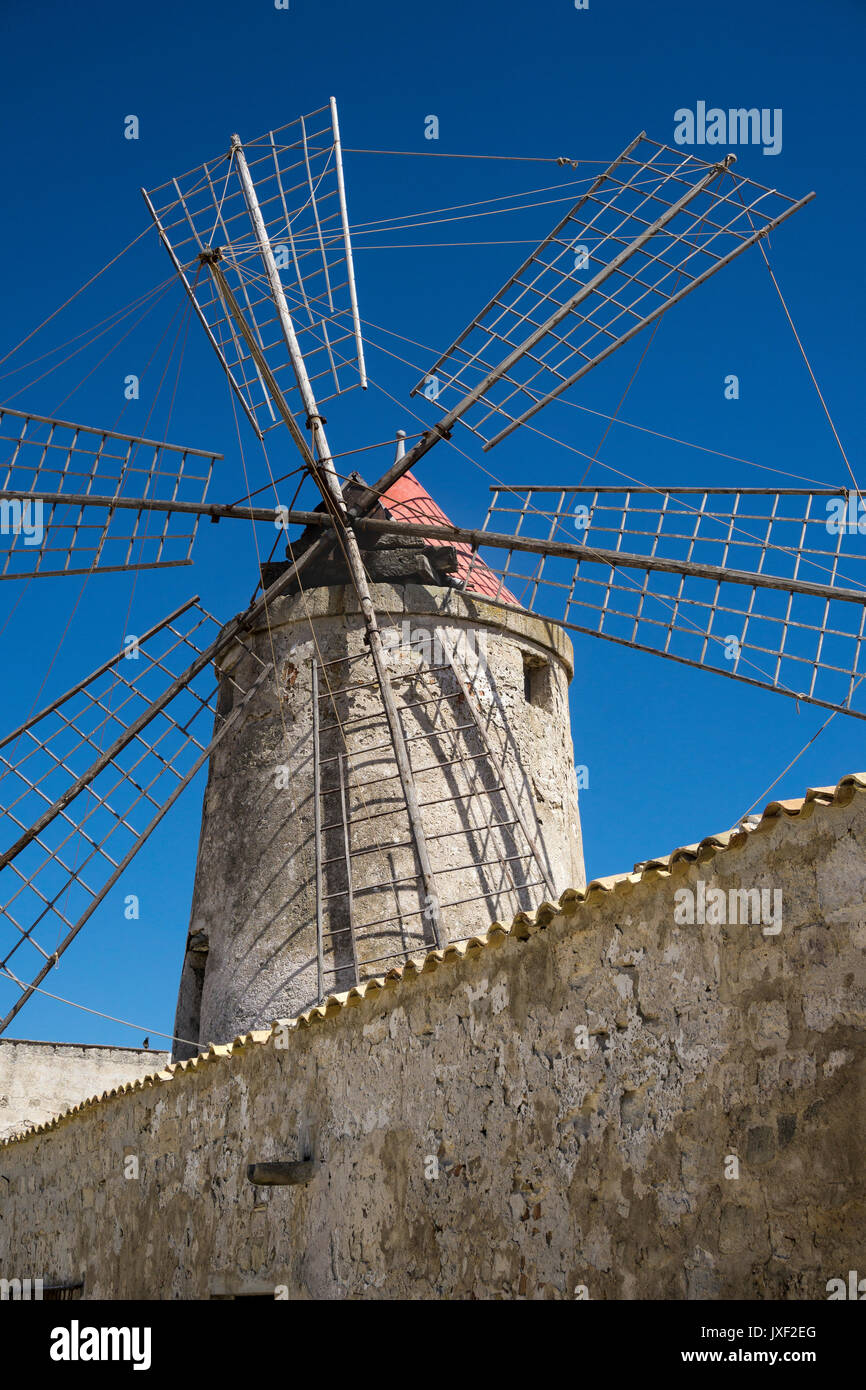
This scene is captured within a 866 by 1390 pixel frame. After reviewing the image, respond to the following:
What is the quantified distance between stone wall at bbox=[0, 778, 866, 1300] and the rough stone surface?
1.82 meters

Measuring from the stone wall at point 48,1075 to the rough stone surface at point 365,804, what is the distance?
25.3 ft

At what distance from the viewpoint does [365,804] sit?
7.18 metres

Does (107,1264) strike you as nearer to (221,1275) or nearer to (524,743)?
(221,1275)

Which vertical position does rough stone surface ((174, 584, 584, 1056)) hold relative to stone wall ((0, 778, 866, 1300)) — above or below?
above

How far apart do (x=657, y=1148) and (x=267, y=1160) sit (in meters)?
2.17

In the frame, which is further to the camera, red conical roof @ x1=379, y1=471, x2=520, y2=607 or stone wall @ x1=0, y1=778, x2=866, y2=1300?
red conical roof @ x1=379, y1=471, x2=520, y2=607

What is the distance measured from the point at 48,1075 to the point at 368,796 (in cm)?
976

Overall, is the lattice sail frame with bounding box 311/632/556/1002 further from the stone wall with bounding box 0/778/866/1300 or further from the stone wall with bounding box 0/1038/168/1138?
the stone wall with bounding box 0/1038/168/1138

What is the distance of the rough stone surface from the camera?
6961 mm

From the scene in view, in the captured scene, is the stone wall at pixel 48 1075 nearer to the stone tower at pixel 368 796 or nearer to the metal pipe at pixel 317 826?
the stone tower at pixel 368 796


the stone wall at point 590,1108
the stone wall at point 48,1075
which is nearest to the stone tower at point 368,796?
the stone wall at point 590,1108

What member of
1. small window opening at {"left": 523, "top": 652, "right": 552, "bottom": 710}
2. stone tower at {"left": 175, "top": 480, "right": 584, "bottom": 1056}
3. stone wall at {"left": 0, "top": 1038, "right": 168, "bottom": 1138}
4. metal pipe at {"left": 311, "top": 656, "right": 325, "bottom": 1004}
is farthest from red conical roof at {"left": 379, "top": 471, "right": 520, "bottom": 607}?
stone wall at {"left": 0, "top": 1038, "right": 168, "bottom": 1138}

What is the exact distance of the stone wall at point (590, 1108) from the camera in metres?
2.74

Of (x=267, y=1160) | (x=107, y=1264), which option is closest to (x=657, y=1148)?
(x=267, y=1160)
